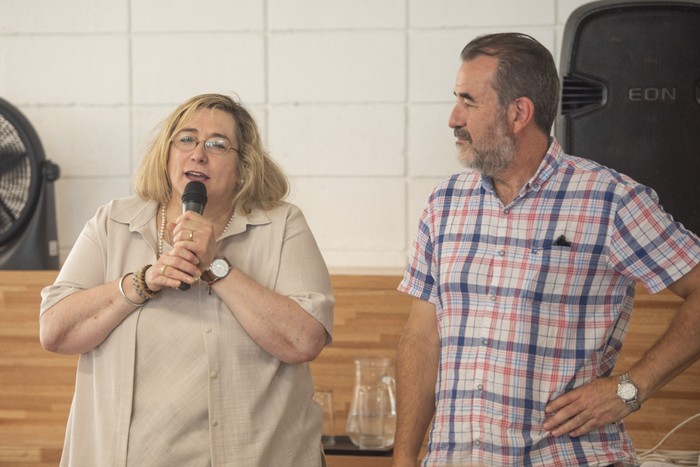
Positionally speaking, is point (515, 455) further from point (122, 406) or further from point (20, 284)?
point (20, 284)

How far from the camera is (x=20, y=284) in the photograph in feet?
9.59

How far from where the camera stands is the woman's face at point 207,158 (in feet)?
6.73

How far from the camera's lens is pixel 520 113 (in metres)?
1.96

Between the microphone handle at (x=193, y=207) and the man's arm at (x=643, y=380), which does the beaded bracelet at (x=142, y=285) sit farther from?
the man's arm at (x=643, y=380)

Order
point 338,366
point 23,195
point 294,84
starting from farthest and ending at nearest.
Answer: point 294,84, point 23,195, point 338,366

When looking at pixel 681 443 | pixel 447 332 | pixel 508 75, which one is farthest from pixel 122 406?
pixel 681 443

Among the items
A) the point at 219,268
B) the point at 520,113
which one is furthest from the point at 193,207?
the point at 520,113

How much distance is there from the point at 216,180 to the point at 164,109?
4.82 ft

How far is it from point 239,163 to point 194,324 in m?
0.40

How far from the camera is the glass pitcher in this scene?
258cm

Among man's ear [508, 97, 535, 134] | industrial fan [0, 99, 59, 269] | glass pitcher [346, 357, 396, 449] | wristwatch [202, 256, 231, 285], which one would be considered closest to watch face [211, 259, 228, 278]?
wristwatch [202, 256, 231, 285]

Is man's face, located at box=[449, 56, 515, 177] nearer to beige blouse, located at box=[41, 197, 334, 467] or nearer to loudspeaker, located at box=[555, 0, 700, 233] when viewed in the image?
beige blouse, located at box=[41, 197, 334, 467]

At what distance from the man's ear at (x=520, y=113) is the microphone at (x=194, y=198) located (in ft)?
2.14

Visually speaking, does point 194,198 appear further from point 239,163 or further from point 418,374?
point 418,374
